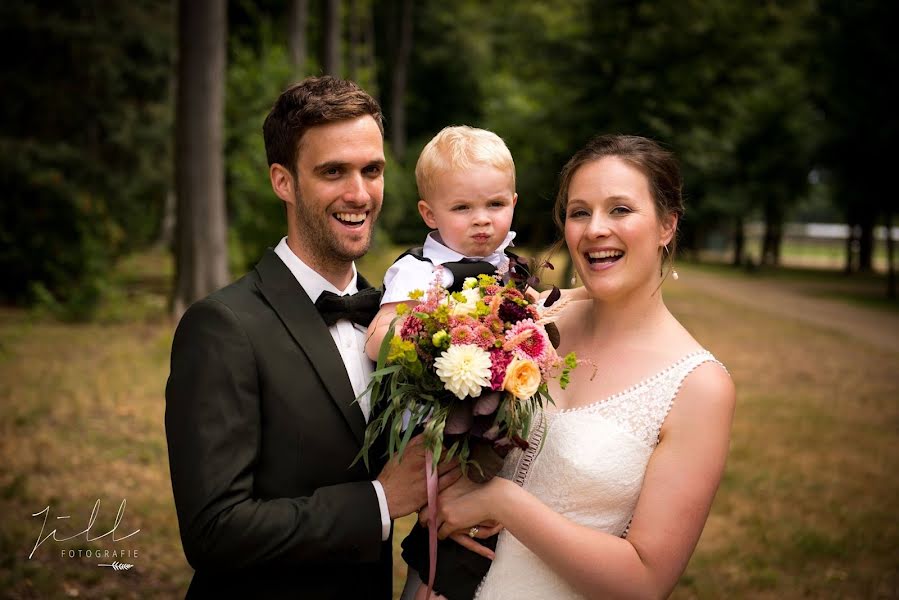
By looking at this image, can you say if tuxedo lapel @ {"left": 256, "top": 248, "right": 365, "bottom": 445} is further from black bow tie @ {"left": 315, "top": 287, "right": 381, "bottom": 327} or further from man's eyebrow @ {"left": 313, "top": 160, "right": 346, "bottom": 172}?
man's eyebrow @ {"left": 313, "top": 160, "right": 346, "bottom": 172}

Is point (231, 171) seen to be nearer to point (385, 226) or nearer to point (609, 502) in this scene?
point (385, 226)

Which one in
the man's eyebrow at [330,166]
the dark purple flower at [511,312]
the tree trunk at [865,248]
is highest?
the man's eyebrow at [330,166]

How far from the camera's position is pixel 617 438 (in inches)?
107

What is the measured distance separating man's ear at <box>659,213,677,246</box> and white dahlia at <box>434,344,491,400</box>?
99 centimetres

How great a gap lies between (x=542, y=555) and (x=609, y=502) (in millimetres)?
347

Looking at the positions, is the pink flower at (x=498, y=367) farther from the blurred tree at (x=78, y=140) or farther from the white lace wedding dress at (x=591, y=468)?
the blurred tree at (x=78, y=140)

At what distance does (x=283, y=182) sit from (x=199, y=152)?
1036 centimetres

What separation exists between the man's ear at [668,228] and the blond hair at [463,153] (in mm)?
781

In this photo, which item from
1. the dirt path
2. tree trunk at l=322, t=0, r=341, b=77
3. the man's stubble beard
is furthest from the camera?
tree trunk at l=322, t=0, r=341, b=77

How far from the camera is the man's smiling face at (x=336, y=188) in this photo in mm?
2742

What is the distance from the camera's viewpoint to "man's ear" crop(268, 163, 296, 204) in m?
2.85

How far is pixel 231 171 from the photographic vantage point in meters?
17.2
